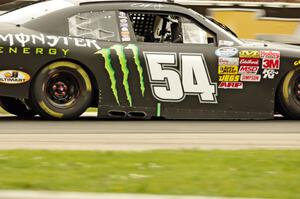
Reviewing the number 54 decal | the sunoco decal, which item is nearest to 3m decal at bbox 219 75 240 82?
the number 54 decal

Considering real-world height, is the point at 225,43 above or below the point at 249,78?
above

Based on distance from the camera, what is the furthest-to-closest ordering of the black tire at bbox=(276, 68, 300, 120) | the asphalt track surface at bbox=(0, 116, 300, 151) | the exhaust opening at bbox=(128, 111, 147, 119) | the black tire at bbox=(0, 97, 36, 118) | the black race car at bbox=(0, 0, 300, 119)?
the black tire at bbox=(0, 97, 36, 118), the black tire at bbox=(276, 68, 300, 120), the exhaust opening at bbox=(128, 111, 147, 119), the black race car at bbox=(0, 0, 300, 119), the asphalt track surface at bbox=(0, 116, 300, 151)

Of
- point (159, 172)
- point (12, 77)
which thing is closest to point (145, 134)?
point (12, 77)

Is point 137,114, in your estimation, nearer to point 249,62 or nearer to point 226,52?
point 226,52

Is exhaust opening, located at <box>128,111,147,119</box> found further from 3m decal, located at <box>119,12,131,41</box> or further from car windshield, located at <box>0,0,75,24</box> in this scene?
car windshield, located at <box>0,0,75,24</box>

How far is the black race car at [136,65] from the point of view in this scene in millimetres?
10211

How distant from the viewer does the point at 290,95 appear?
10883mm

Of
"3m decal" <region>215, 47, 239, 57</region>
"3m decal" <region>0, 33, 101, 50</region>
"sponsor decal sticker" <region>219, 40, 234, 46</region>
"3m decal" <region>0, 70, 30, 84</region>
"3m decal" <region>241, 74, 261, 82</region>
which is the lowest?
"3m decal" <region>241, 74, 261, 82</region>

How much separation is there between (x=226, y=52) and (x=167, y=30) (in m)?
0.85

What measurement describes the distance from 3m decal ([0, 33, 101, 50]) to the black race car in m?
0.01

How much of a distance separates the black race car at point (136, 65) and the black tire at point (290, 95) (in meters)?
0.01

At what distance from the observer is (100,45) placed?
34.1 ft

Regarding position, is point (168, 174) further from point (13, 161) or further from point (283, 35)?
point (283, 35)

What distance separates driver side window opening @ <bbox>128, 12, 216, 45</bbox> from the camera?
35.2ft
